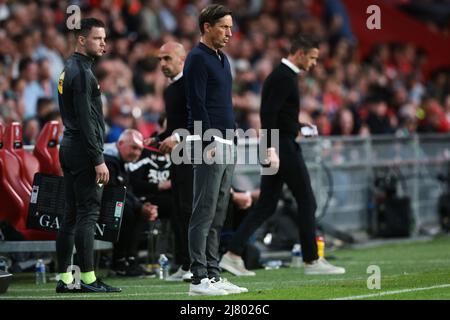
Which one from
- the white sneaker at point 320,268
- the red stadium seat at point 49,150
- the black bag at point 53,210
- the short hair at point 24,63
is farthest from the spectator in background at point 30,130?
the white sneaker at point 320,268

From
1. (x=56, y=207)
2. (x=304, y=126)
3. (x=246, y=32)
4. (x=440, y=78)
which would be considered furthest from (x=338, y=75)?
(x=56, y=207)

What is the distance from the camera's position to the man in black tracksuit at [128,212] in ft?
39.5

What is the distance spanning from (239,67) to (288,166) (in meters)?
8.66

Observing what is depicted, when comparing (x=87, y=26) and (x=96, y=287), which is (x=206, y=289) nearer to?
(x=96, y=287)

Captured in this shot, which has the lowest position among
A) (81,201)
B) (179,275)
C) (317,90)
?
(179,275)

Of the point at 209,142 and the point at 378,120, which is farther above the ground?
the point at 378,120

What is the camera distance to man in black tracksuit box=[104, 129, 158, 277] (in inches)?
474

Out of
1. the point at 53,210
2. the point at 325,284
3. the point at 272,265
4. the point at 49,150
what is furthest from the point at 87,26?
the point at 272,265

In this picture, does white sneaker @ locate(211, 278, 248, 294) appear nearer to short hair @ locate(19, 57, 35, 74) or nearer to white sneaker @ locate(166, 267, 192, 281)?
white sneaker @ locate(166, 267, 192, 281)

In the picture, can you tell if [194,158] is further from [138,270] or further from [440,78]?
[440,78]

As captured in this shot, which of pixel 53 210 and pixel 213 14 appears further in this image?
pixel 53 210

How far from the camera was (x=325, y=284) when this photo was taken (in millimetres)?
10125

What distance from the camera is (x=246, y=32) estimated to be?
22.7 metres
